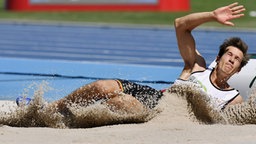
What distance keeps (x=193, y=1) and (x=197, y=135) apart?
2253 cm

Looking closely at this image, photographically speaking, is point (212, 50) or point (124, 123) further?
point (212, 50)

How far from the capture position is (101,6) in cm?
2589

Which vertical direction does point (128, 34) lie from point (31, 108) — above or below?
below

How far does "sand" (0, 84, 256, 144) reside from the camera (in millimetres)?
5527

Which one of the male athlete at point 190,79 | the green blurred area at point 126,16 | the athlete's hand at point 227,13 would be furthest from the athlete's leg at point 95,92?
the green blurred area at point 126,16

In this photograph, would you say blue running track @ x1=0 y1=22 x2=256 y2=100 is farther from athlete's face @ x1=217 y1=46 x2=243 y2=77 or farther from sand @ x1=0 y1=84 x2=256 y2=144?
athlete's face @ x1=217 y1=46 x2=243 y2=77

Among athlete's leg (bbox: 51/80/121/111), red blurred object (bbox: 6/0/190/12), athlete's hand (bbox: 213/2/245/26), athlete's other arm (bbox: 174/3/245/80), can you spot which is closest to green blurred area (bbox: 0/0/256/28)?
red blurred object (bbox: 6/0/190/12)

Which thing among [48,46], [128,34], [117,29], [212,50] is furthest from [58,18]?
[212,50]

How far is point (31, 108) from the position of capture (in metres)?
6.54

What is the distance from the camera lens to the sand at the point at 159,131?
18.1 ft

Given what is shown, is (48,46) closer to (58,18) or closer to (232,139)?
(58,18)

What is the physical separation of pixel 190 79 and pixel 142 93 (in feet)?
1.64

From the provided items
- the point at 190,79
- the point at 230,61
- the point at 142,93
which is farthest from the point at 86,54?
the point at 142,93

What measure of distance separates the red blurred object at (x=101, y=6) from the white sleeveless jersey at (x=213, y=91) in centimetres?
1776
